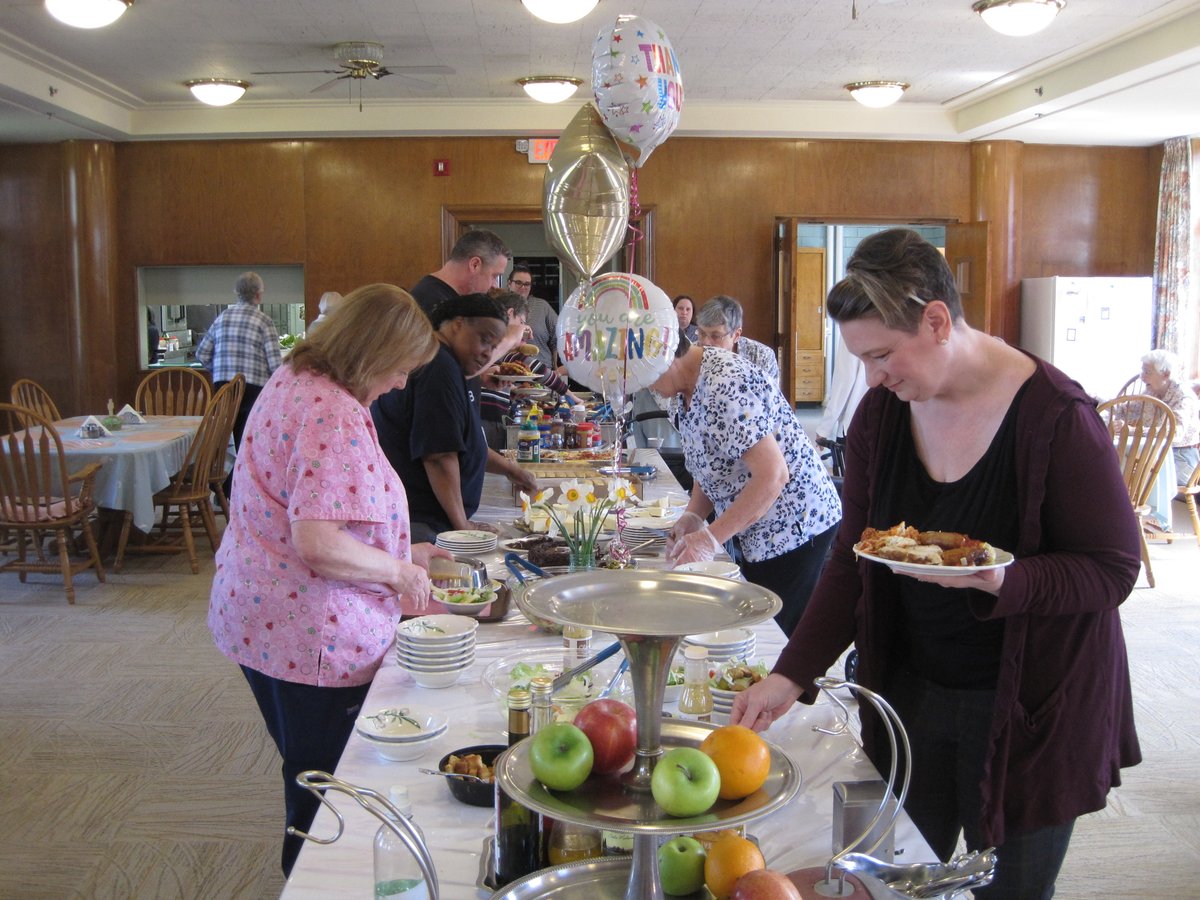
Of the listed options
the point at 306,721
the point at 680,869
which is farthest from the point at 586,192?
the point at 680,869

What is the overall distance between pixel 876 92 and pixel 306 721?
6.62m

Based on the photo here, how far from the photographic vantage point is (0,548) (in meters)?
6.02

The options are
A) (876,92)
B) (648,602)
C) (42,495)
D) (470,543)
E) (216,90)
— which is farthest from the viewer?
(876,92)

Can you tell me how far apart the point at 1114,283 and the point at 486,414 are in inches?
223

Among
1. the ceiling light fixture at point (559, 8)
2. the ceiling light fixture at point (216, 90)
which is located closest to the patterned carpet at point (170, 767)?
the ceiling light fixture at point (559, 8)

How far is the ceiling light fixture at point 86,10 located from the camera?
5000mm

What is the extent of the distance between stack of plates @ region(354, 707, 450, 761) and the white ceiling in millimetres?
4871

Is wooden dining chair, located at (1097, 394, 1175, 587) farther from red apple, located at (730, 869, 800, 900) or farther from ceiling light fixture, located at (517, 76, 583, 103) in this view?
red apple, located at (730, 869, 800, 900)

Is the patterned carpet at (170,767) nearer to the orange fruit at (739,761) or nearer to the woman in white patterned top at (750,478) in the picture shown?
the orange fruit at (739,761)

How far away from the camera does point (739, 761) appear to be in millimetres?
915

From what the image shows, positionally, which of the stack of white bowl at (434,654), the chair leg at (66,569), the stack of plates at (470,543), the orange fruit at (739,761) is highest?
the orange fruit at (739,761)

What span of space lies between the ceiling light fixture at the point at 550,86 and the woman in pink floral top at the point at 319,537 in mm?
5550

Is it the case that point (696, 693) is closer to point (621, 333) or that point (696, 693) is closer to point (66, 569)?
point (621, 333)

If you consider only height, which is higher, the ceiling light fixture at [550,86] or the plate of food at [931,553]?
the ceiling light fixture at [550,86]
